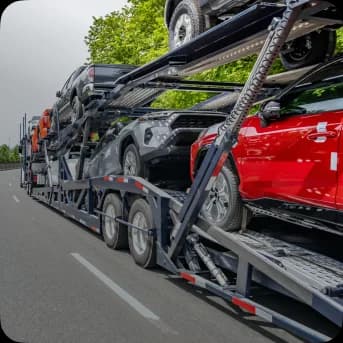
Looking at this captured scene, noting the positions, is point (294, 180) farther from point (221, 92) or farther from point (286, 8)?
point (221, 92)

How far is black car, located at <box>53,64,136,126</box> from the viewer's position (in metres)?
10.3

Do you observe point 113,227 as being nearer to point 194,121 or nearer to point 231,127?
point 194,121

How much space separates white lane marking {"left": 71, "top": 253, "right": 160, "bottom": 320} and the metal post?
717mm

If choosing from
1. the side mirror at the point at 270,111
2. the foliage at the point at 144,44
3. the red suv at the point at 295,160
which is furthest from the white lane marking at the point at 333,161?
the foliage at the point at 144,44

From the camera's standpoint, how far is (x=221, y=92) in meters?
8.48

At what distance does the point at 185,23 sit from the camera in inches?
272

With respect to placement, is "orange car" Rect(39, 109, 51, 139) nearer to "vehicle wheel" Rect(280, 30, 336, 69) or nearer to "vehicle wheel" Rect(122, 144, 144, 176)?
"vehicle wheel" Rect(122, 144, 144, 176)

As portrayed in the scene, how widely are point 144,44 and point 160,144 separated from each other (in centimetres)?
1209

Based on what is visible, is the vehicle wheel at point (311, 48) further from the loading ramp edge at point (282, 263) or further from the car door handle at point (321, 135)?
the loading ramp edge at point (282, 263)

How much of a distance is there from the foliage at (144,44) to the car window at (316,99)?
4.14 metres

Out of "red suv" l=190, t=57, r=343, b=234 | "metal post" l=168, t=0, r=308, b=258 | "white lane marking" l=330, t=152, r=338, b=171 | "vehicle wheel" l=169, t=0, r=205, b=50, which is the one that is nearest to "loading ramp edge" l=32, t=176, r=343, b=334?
"metal post" l=168, t=0, r=308, b=258

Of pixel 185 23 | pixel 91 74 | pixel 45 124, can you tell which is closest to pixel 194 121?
pixel 185 23

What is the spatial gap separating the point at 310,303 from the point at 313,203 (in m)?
0.95

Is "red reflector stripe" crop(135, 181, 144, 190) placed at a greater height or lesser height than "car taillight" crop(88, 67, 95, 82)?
lesser
